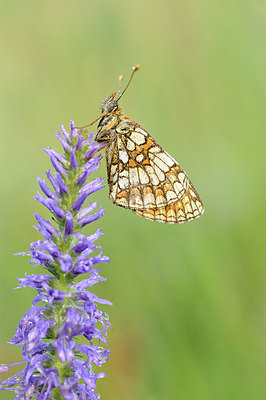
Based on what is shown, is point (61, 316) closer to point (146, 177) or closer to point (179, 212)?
point (179, 212)

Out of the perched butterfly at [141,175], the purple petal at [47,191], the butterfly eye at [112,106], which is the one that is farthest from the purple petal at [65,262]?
the butterfly eye at [112,106]

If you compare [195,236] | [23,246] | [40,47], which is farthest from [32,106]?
[195,236]

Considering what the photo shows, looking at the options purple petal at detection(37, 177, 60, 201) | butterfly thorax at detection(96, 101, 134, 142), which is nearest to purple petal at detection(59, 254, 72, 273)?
purple petal at detection(37, 177, 60, 201)

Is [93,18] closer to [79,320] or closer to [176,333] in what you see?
[176,333]

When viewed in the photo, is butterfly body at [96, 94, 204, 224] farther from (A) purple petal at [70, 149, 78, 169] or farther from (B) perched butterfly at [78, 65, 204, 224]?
(A) purple petal at [70, 149, 78, 169]

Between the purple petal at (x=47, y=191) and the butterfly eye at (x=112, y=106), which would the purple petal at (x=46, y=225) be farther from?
the butterfly eye at (x=112, y=106)

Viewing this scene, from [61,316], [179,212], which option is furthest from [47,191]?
[179,212]

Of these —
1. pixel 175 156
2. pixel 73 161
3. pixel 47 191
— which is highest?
pixel 175 156
